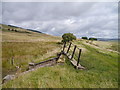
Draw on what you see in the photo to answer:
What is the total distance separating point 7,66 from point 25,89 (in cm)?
629

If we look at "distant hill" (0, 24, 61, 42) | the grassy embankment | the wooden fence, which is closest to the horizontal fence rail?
the wooden fence

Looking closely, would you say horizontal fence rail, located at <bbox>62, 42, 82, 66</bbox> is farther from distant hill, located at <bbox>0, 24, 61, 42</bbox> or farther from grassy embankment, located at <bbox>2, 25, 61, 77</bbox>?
distant hill, located at <bbox>0, 24, 61, 42</bbox>

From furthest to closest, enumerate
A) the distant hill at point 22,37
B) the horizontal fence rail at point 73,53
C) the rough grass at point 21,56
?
the distant hill at point 22,37 → the rough grass at point 21,56 → the horizontal fence rail at point 73,53

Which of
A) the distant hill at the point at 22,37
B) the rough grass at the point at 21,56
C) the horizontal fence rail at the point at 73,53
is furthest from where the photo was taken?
the distant hill at the point at 22,37

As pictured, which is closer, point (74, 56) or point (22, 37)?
point (74, 56)

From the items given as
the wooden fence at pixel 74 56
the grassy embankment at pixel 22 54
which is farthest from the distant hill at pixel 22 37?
the wooden fence at pixel 74 56

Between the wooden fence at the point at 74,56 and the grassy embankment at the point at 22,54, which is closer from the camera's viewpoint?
the wooden fence at the point at 74,56

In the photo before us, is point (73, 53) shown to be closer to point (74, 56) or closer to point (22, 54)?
point (74, 56)

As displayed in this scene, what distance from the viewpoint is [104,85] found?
179 inches

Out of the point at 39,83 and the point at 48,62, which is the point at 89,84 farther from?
the point at 48,62

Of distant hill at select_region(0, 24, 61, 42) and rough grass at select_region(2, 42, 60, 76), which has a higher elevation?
distant hill at select_region(0, 24, 61, 42)

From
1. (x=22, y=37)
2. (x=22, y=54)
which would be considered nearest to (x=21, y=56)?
(x=22, y=54)

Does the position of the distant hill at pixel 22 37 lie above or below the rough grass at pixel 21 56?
above

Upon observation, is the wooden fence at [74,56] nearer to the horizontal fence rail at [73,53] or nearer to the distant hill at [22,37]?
the horizontal fence rail at [73,53]
